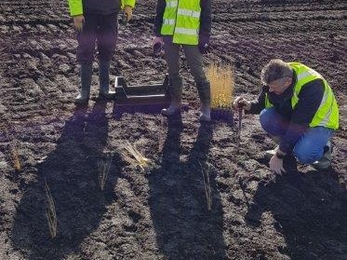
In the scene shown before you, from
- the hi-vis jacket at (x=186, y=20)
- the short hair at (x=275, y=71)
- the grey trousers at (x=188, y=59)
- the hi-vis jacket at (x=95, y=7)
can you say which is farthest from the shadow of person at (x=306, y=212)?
the hi-vis jacket at (x=95, y=7)

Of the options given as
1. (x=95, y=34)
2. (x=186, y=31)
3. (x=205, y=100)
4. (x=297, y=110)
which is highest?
(x=186, y=31)

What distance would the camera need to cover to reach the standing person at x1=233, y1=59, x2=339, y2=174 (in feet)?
12.3

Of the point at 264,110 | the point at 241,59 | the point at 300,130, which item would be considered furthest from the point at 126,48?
the point at 300,130

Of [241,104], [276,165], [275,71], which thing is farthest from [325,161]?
[275,71]

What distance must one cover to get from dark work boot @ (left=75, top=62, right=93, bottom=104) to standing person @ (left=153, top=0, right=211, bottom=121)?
953mm

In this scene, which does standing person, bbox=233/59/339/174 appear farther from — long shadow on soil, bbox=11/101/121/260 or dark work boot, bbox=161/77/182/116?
long shadow on soil, bbox=11/101/121/260

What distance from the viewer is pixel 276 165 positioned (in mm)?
4105

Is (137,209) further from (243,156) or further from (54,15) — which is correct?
(54,15)

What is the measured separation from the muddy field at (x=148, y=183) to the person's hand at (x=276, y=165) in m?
0.09

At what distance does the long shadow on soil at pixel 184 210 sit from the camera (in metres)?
3.26

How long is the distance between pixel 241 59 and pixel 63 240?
17.0ft

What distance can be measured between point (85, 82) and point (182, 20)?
4.90ft

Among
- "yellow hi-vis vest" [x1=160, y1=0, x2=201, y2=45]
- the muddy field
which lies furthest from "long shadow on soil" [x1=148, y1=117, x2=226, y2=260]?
"yellow hi-vis vest" [x1=160, y1=0, x2=201, y2=45]

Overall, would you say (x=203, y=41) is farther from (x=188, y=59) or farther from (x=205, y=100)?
(x=205, y=100)
